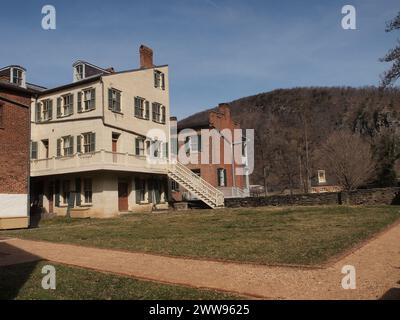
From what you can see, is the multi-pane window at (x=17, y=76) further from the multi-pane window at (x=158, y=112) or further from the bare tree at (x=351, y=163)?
the bare tree at (x=351, y=163)

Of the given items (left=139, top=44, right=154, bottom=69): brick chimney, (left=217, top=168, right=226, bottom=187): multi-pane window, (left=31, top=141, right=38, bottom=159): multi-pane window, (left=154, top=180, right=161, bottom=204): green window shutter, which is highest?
(left=139, top=44, right=154, bottom=69): brick chimney

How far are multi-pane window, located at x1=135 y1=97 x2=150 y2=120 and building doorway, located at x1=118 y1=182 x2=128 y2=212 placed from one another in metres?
5.54

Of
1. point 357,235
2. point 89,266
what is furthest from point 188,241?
point 357,235

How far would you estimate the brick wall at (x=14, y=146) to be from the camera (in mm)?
23031

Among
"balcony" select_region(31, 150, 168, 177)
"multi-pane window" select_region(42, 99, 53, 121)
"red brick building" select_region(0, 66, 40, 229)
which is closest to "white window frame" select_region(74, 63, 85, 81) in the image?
"multi-pane window" select_region(42, 99, 53, 121)

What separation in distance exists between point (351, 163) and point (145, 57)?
2399cm

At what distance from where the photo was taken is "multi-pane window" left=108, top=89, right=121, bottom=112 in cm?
3006

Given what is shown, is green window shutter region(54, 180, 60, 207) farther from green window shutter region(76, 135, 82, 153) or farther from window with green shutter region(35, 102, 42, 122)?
window with green shutter region(35, 102, 42, 122)

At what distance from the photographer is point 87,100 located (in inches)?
1192

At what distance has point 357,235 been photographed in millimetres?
13633

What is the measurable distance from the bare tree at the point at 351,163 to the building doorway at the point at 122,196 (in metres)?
22.9

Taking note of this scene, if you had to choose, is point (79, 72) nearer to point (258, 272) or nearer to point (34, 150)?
point (34, 150)

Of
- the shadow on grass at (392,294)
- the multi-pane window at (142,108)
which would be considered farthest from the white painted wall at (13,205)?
the shadow on grass at (392,294)
